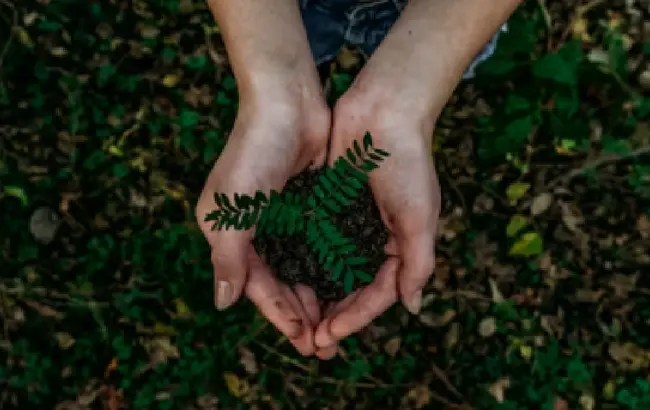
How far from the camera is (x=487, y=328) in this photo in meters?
2.93

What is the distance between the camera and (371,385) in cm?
287

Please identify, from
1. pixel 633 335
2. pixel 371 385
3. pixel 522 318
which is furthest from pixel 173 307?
pixel 633 335

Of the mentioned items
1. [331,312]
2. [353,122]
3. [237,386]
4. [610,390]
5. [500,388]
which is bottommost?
[610,390]

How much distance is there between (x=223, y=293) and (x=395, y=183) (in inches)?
25.5

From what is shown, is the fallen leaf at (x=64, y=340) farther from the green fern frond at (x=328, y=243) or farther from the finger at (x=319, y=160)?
the green fern frond at (x=328, y=243)

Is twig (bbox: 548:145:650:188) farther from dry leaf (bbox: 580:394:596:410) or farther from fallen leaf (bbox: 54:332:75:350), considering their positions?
fallen leaf (bbox: 54:332:75:350)

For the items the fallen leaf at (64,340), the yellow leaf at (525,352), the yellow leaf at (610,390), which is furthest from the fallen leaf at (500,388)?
the fallen leaf at (64,340)

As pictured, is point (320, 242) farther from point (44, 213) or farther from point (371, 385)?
point (44, 213)

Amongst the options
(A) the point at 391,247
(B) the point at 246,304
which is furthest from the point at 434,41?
(B) the point at 246,304

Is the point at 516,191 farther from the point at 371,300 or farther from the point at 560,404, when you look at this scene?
the point at 371,300

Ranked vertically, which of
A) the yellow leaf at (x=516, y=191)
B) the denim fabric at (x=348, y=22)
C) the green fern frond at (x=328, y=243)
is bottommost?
the yellow leaf at (x=516, y=191)

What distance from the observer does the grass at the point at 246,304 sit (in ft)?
9.50

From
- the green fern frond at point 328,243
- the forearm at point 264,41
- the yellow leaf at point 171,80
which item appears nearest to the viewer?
the green fern frond at point 328,243

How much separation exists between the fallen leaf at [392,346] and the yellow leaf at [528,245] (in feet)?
2.02
